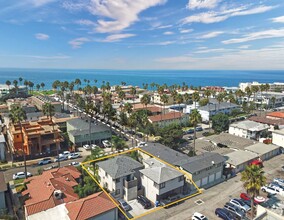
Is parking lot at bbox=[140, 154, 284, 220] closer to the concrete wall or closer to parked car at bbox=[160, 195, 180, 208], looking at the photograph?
parked car at bbox=[160, 195, 180, 208]

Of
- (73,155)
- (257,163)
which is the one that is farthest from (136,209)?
(257,163)

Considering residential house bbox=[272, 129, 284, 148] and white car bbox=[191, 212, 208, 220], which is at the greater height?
residential house bbox=[272, 129, 284, 148]

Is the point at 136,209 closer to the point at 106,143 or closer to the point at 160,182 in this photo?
the point at 160,182

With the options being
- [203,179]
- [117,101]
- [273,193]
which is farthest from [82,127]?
[117,101]

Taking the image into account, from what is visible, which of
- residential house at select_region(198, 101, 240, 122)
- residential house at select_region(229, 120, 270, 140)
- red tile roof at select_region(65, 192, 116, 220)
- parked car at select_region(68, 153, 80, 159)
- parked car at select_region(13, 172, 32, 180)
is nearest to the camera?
red tile roof at select_region(65, 192, 116, 220)

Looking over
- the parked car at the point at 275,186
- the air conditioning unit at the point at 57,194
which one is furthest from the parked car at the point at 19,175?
the parked car at the point at 275,186

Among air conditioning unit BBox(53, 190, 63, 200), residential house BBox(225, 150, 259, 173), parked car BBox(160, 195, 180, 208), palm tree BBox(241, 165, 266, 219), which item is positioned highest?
palm tree BBox(241, 165, 266, 219)

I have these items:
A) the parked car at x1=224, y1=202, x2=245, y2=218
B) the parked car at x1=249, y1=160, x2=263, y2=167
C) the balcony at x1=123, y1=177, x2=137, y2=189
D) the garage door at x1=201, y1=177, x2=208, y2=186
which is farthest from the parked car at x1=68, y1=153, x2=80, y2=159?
the parked car at x1=249, y1=160, x2=263, y2=167

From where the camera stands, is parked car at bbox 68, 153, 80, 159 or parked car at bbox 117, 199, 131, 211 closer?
parked car at bbox 117, 199, 131, 211
